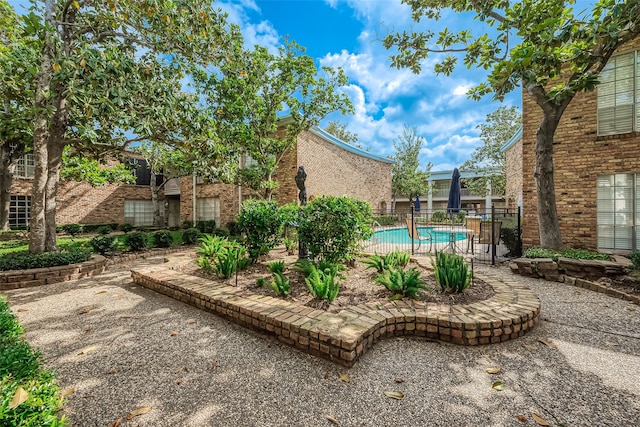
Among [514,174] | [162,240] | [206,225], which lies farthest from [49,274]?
[514,174]

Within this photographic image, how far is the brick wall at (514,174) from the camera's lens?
1402 cm

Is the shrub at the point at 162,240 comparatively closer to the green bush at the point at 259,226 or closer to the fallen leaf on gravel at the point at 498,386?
the green bush at the point at 259,226

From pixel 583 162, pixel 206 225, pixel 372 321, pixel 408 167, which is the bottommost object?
pixel 372 321

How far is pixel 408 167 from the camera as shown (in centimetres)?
2562

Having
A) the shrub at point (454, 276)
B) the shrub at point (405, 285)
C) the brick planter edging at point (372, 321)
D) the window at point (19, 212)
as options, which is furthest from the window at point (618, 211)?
the window at point (19, 212)

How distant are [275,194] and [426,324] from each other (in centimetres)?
1187

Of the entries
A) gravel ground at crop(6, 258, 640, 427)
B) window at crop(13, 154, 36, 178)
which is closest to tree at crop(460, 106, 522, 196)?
gravel ground at crop(6, 258, 640, 427)

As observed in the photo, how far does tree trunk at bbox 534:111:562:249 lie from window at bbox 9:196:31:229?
74.2 feet

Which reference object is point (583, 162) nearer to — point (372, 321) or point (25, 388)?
point (372, 321)

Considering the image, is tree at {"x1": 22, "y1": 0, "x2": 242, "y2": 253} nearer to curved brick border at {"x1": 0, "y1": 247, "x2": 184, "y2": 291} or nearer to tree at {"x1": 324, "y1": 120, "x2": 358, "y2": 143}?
curved brick border at {"x1": 0, "y1": 247, "x2": 184, "y2": 291}

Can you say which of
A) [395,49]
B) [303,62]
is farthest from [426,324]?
[303,62]

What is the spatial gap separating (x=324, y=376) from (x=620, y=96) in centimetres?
939

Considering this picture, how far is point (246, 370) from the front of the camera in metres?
2.38

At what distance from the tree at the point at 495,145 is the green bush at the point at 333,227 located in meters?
20.4
